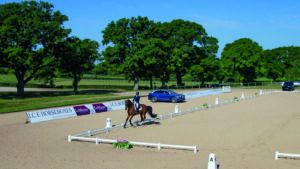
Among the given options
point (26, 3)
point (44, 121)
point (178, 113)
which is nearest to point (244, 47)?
point (26, 3)

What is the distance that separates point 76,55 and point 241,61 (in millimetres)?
47054

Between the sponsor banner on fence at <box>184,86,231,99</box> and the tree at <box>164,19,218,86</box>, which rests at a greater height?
the tree at <box>164,19,218,86</box>

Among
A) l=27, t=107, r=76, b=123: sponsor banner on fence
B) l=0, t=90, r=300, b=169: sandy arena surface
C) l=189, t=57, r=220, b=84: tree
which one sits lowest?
l=0, t=90, r=300, b=169: sandy arena surface

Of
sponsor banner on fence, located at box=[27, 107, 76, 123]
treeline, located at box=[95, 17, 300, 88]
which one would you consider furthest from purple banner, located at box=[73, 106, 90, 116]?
treeline, located at box=[95, 17, 300, 88]

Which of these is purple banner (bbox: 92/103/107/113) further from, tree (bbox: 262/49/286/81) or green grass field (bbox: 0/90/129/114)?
tree (bbox: 262/49/286/81)

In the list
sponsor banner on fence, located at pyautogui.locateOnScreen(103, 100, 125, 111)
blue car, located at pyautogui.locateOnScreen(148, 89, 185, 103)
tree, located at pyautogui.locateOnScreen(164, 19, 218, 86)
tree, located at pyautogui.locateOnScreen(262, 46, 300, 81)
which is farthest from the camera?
tree, located at pyautogui.locateOnScreen(262, 46, 300, 81)

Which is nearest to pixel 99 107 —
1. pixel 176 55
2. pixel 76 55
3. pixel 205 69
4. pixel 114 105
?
pixel 114 105

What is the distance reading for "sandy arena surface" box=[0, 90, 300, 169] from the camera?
1489cm

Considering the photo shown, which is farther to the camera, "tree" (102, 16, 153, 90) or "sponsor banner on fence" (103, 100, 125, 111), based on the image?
"tree" (102, 16, 153, 90)

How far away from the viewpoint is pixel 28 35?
5641 cm

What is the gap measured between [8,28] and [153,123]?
35650 millimetres

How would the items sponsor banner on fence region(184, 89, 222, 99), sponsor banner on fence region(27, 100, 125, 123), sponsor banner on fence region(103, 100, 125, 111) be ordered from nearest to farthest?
sponsor banner on fence region(27, 100, 125, 123) → sponsor banner on fence region(103, 100, 125, 111) → sponsor banner on fence region(184, 89, 222, 99)

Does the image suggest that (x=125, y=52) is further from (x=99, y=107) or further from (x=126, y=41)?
(x=99, y=107)

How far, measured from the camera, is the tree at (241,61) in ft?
323
